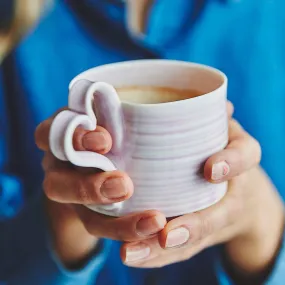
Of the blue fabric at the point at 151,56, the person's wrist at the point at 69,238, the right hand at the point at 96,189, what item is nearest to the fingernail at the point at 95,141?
the right hand at the point at 96,189

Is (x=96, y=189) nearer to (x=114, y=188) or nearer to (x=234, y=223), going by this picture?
(x=114, y=188)

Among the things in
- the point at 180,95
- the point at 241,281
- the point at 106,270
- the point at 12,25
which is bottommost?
the point at 106,270

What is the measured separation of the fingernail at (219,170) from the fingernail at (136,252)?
0.31 feet

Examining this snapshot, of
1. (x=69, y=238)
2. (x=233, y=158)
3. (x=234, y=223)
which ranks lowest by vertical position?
(x=69, y=238)

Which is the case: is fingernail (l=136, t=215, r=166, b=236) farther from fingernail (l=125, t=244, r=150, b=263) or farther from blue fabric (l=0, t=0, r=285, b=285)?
blue fabric (l=0, t=0, r=285, b=285)

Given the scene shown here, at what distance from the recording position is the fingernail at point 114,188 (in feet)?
1.31

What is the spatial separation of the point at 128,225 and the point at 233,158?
11cm

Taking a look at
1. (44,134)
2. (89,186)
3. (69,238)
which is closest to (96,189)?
(89,186)

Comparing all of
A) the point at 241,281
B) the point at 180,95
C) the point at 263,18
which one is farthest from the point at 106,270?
the point at 263,18

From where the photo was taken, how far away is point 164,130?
1.28ft

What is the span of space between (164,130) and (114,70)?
13 centimetres

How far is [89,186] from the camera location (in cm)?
42

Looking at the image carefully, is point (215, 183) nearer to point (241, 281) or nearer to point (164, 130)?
point (164, 130)

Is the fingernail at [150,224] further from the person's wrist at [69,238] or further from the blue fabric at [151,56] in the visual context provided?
the blue fabric at [151,56]
